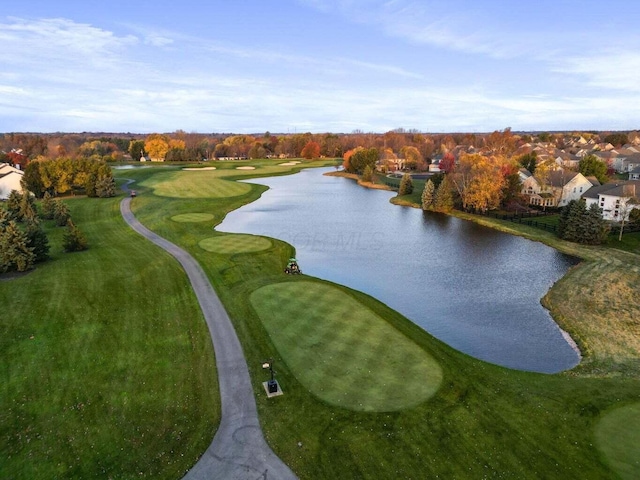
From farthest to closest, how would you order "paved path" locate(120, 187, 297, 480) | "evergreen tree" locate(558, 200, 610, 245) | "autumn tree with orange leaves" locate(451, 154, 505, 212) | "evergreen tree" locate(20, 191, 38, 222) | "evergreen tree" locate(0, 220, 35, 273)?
"autumn tree with orange leaves" locate(451, 154, 505, 212)
"evergreen tree" locate(20, 191, 38, 222)
"evergreen tree" locate(558, 200, 610, 245)
"evergreen tree" locate(0, 220, 35, 273)
"paved path" locate(120, 187, 297, 480)

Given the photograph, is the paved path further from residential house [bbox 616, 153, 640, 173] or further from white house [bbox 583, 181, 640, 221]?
residential house [bbox 616, 153, 640, 173]

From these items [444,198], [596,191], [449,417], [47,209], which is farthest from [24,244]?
[596,191]

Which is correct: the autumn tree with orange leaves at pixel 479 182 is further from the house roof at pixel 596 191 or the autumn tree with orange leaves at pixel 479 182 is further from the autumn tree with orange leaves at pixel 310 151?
the autumn tree with orange leaves at pixel 310 151

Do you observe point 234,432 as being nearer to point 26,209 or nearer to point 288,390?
point 288,390

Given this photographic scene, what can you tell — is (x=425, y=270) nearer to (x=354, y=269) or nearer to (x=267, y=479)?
(x=354, y=269)

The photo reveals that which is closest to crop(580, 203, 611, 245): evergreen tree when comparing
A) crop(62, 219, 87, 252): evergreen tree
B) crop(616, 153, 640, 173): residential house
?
crop(62, 219, 87, 252): evergreen tree

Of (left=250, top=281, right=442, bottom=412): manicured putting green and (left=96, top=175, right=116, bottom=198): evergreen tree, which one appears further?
(left=96, top=175, right=116, bottom=198): evergreen tree
